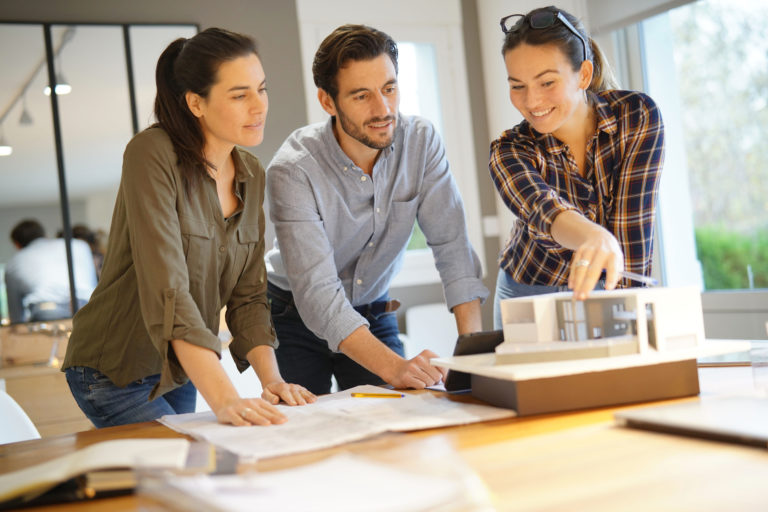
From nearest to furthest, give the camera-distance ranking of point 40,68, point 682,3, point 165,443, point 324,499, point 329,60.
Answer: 1. point 324,499
2. point 165,443
3. point 329,60
4. point 682,3
5. point 40,68

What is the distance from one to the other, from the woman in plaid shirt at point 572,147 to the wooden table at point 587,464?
0.69m

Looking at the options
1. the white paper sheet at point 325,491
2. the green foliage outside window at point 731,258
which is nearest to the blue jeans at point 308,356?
the white paper sheet at point 325,491

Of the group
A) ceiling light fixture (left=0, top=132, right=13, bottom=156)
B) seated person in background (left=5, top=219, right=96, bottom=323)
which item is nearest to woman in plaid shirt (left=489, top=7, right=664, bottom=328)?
seated person in background (left=5, top=219, right=96, bottom=323)

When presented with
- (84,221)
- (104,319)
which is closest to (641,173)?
(104,319)

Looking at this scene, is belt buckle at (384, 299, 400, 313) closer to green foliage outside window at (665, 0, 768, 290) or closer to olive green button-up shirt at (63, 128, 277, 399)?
olive green button-up shirt at (63, 128, 277, 399)

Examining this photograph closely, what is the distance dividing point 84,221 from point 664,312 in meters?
3.47

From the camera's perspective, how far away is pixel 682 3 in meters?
3.54

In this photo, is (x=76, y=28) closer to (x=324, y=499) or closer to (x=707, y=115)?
(x=707, y=115)

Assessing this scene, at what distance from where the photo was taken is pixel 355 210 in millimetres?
2039

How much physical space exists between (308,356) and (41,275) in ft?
7.79

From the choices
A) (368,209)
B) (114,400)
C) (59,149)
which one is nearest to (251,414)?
(114,400)

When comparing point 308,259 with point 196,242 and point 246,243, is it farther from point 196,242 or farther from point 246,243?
point 196,242

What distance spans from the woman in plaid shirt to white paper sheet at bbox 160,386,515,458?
1.84 feet

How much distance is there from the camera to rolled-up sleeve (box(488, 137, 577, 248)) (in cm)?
163
